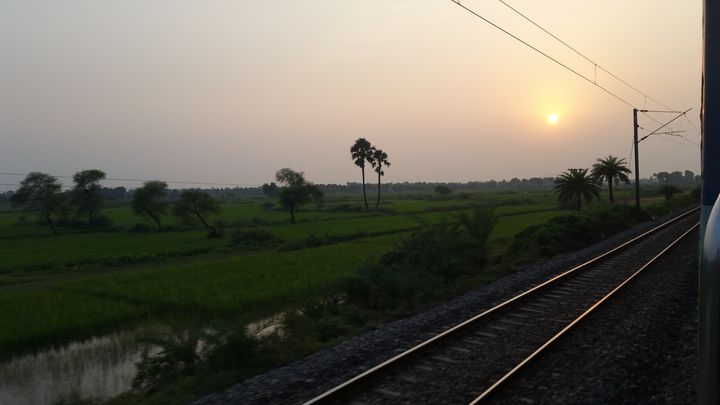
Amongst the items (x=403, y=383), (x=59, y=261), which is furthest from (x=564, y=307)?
(x=59, y=261)

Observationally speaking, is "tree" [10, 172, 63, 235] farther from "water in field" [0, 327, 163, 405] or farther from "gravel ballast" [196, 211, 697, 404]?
"gravel ballast" [196, 211, 697, 404]

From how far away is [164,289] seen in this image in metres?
21.7

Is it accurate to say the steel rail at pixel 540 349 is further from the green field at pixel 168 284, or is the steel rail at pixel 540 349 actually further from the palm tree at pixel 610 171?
the palm tree at pixel 610 171

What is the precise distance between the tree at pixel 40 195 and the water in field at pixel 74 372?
57.4 m

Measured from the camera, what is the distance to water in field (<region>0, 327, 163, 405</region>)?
11.0 metres

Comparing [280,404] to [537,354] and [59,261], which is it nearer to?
→ [537,354]

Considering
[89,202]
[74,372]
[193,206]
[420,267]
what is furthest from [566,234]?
[89,202]

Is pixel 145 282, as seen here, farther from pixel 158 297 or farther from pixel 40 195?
pixel 40 195

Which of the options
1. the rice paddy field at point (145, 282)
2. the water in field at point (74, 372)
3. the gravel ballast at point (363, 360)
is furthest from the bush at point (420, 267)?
the water in field at point (74, 372)

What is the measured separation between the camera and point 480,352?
28.2 ft

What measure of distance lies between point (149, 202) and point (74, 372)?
54.9 m

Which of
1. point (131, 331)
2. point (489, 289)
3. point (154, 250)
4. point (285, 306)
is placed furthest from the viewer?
point (154, 250)

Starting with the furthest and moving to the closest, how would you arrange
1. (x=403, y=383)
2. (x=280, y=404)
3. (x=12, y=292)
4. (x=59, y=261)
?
1. (x=59, y=261)
2. (x=12, y=292)
3. (x=403, y=383)
4. (x=280, y=404)

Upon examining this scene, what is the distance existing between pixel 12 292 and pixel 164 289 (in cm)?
733
